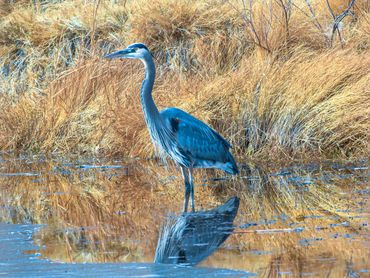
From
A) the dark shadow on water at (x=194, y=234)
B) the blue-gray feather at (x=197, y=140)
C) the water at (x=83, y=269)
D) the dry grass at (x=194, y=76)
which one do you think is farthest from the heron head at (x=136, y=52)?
the water at (x=83, y=269)

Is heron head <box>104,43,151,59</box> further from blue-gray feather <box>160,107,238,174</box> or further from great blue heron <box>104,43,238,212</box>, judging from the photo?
blue-gray feather <box>160,107,238,174</box>

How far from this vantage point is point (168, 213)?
768 centimetres

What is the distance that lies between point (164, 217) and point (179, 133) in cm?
163

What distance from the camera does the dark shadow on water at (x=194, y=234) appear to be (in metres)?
6.08

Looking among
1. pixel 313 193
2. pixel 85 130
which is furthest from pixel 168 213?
pixel 85 130

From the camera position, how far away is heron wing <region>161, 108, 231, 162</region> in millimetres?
8922

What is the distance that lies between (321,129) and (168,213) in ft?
9.85

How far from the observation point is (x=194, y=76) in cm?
1200

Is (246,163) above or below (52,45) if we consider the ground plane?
below

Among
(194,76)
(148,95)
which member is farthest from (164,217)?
(194,76)

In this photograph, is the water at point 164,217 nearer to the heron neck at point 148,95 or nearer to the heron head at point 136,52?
the heron neck at point 148,95

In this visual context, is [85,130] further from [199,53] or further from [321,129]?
[321,129]

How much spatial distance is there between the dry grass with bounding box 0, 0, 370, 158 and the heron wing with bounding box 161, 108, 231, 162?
4.51 ft

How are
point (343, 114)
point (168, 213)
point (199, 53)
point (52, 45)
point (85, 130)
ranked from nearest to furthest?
1. point (168, 213)
2. point (343, 114)
3. point (85, 130)
4. point (199, 53)
5. point (52, 45)
